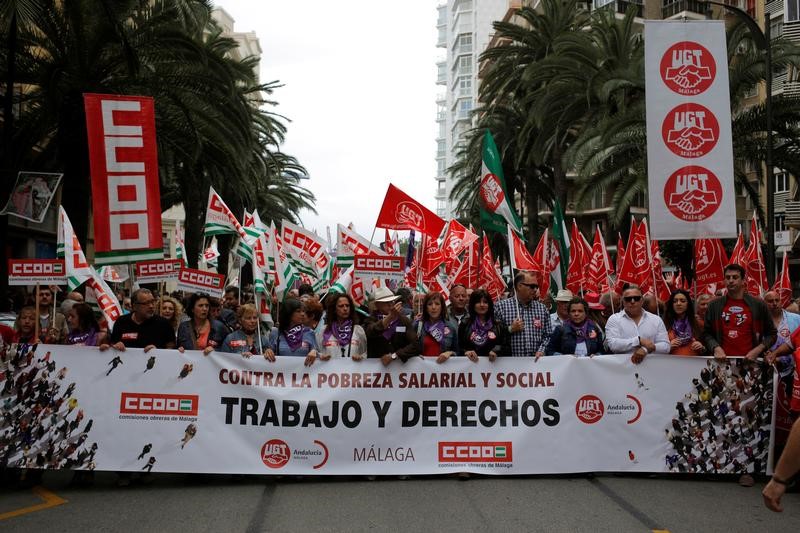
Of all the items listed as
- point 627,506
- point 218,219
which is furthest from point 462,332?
point 218,219

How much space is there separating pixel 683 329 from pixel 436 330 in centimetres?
238

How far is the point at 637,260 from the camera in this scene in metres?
16.2

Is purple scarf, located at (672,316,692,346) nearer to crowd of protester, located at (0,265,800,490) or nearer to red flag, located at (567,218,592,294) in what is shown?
crowd of protester, located at (0,265,800,490)

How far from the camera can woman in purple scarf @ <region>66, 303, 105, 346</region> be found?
26.9ft

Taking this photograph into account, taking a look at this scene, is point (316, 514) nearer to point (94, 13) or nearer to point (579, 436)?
point (579, 436)

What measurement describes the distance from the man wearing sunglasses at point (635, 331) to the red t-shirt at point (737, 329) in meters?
0.53

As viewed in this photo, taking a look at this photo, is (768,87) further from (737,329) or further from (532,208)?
(532,208)

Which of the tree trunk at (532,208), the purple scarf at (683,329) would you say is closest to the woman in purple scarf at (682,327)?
the purple scarf at (683,329)

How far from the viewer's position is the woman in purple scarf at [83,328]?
821cm

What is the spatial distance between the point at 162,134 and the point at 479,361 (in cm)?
1300

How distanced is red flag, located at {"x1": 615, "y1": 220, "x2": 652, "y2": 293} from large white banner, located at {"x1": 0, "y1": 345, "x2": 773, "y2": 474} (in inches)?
333

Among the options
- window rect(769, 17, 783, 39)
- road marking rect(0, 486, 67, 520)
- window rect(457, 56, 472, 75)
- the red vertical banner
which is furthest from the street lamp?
window rect(457, 56, 472, 75)

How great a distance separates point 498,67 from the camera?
3125 cm

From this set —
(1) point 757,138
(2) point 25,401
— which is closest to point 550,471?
(2) point 25,401
